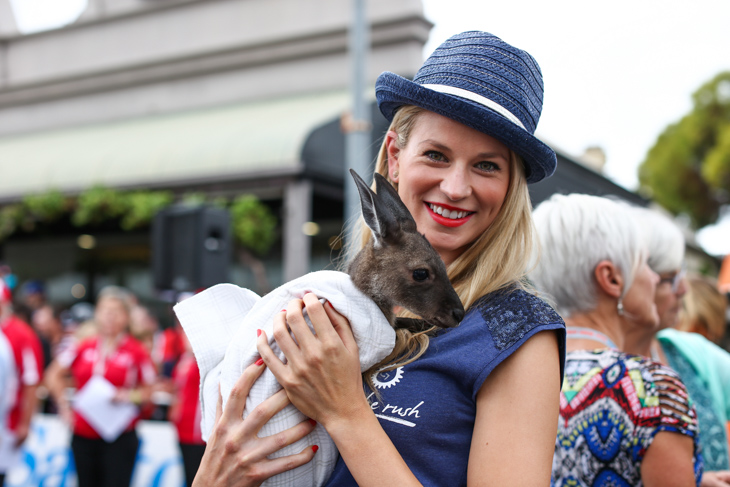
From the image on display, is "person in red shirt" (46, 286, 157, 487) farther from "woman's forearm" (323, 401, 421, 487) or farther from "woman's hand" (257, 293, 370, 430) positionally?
"woman's forearm" (323, 401, 421, 487)

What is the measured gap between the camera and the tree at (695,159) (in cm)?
3209

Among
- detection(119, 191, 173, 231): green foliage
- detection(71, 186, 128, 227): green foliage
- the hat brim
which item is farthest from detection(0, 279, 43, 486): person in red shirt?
detection(71, 186, 128, 227): green foliage

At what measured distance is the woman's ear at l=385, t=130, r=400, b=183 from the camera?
Answer: 7.40 feet

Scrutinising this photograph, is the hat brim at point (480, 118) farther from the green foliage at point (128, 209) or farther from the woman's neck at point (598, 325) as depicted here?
the green foliage at point (128, 209)

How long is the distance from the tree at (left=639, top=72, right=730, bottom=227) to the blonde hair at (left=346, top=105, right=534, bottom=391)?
31.6 meters

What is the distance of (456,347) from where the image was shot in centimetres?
184

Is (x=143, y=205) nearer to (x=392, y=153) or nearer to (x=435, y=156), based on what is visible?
(x=392, y=153)

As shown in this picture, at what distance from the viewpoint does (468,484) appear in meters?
1.70

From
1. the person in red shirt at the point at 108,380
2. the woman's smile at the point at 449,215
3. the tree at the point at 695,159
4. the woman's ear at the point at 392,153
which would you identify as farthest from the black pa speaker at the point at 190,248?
the tree at the point at 695,159

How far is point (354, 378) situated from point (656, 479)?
1347 millimetres

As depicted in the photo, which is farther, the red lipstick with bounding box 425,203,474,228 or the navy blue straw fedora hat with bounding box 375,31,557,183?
the red lipstick with bounding box 425,203,474,228

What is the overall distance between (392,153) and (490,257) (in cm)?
56

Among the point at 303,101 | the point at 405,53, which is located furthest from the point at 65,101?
the point at 405,53

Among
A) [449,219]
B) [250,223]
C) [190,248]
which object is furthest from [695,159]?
[449,219]
